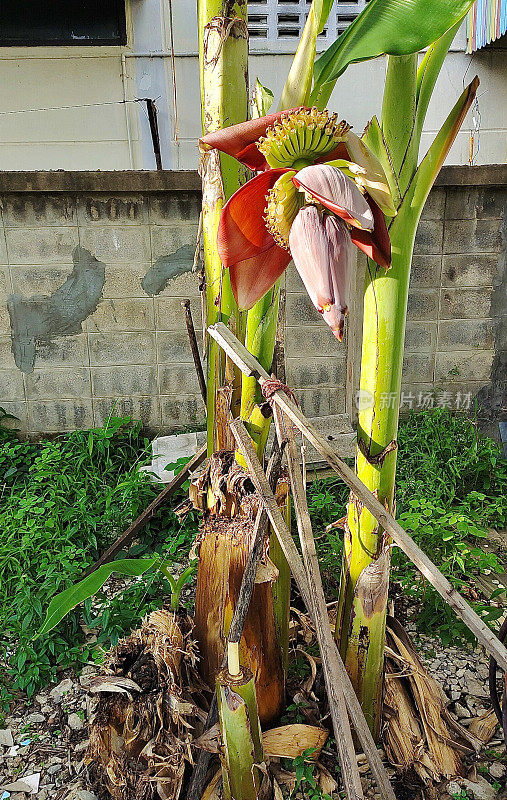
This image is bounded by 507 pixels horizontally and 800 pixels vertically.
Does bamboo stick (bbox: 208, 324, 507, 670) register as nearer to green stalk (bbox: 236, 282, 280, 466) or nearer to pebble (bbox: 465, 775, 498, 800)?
green stalk (bbox: 236, 282, 280, 466)

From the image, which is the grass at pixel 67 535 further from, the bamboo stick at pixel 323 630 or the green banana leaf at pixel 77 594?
the bamboo stick at pixel 323 630

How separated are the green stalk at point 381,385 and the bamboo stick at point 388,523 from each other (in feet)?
0.64

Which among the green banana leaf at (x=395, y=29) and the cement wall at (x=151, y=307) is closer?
the green banana leaf at (x=395, y=29)

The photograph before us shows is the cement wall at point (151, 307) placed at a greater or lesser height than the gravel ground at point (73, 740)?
greater

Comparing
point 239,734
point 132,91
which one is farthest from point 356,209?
point 132,91

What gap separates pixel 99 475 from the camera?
262 centimetres

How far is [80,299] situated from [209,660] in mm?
2091

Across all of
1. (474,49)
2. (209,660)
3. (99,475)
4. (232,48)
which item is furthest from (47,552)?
(474,49)

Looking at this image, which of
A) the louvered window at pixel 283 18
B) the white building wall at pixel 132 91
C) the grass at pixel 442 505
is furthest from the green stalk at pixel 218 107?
the louvered window at pixel 283 18

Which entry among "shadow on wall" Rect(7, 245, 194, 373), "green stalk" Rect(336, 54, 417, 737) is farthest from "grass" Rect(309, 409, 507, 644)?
"shadow on wall" Rect(7, 245, 194, 373)

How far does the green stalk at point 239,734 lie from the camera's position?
900 millimetres

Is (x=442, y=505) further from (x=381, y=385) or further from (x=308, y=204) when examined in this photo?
(x=308, y=204)

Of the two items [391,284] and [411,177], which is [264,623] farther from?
[411,177]

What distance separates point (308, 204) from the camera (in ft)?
2.12
